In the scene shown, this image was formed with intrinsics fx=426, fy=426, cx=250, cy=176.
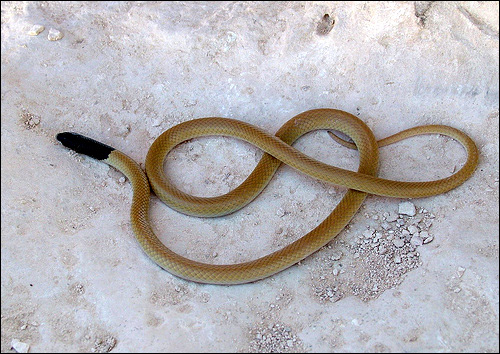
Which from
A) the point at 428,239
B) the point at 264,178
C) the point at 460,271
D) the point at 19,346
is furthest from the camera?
the point at 264,178

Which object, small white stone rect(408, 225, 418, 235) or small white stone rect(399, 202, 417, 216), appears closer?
→ small white stone rect(408, 225, 418, 235)

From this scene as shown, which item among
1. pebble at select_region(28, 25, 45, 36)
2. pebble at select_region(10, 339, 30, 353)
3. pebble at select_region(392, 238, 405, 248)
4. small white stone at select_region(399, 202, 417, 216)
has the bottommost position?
pebble at select_region(10, 339, 30, 353)

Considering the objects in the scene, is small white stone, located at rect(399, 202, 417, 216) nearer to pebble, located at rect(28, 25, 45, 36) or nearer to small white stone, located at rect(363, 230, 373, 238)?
small white stone, located at rect(363, 230, 373, 238)

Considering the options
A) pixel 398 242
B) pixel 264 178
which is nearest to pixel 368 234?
pixel 398 242

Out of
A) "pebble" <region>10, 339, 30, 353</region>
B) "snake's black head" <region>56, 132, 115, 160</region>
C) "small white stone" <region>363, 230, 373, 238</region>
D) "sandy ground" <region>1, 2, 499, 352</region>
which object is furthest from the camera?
"snake's black head" <region>56, 132, 115, 160</region>

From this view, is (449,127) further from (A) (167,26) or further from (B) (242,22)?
(A) (167,26)

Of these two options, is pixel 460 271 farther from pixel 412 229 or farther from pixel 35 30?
pixel 35 30

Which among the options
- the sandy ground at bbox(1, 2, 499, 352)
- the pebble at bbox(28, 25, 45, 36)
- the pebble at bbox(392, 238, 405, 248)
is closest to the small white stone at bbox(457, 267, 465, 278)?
the sandy ground at bbox(1, 2, 499, 352)
